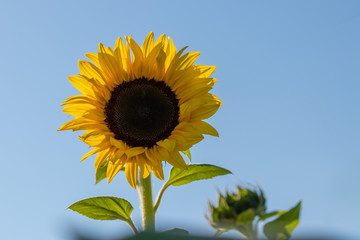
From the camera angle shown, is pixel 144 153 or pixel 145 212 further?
pixel 144 153

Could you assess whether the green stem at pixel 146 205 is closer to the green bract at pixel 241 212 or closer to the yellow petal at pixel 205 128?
the green bract at pixel 241 212

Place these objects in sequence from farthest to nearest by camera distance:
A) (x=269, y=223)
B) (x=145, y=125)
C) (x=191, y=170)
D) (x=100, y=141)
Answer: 1. (x=145, y=125)
2. (x=100, y=141)
3. (x=191, y=170)
4. (x=269, y=223)

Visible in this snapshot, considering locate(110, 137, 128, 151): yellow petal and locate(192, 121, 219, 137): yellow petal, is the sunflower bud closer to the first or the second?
Result: locate(192, 121, 219, 137): yellow petal

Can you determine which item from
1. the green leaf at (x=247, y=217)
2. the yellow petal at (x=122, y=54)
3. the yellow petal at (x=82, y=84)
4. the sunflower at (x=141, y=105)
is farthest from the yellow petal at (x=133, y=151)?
the green leaf at (x=247, y=217)

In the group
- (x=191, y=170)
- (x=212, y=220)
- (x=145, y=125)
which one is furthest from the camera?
(x=145, y=125)

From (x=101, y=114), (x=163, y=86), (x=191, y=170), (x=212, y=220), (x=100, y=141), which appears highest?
(x=163, y=86)

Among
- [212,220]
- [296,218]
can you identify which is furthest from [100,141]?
[296,218]

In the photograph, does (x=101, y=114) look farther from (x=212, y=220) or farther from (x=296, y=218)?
(x=296, y=218)
